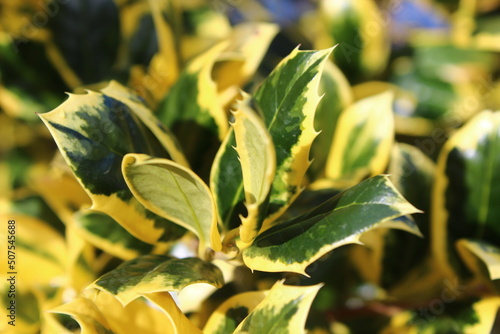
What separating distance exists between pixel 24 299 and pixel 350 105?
501 mm

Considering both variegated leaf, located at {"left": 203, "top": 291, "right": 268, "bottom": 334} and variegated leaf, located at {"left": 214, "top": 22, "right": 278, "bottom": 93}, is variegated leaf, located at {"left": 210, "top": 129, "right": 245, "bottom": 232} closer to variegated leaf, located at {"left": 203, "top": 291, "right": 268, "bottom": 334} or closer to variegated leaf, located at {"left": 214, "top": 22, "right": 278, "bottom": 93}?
variegated leaf, located at {"left": 203, "top": 291, "right": 268, "bottom": 334}

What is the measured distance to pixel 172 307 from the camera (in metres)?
0.49

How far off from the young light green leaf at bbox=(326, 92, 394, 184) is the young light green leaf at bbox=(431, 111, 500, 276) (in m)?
0.07

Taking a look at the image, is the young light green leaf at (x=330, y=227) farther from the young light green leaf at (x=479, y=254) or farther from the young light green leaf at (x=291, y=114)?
the young light green leaf at (x=479, y=254)

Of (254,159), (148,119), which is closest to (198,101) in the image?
(148,119)

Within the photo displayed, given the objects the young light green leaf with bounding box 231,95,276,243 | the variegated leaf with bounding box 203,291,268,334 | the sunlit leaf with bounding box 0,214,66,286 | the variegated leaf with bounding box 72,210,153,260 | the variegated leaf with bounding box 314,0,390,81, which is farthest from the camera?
the variegated leaf with bounding box 314,0,390,81

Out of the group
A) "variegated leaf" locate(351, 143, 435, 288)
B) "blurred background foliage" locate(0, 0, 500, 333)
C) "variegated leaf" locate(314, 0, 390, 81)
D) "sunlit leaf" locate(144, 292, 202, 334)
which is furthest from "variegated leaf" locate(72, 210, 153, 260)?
"variegated leaf" locate(314, 0, 390, 81)

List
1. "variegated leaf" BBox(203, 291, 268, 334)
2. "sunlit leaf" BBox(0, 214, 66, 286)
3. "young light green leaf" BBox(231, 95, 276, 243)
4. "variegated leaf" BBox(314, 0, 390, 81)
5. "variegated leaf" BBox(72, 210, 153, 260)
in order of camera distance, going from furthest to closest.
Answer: "variegated leaf" BBox(314, 0, 390, 81) → "sunlit leaf" BBox(0, 214, 66, 286) → "variegated leaf" BBox(72, 210, 153, 260) → "variegated leaf" BBox(203, 291, 268, 334) → "young light green leaf" BBox(231, 95, 276, 243)

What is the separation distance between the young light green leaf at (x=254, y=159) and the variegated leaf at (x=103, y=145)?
0.13m

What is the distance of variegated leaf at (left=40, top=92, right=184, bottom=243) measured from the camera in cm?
48

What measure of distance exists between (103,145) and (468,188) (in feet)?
1.44

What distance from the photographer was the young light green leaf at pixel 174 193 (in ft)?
1.53

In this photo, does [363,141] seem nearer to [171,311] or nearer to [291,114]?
[291,114]

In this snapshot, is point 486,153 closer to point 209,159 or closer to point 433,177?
point 433,177
